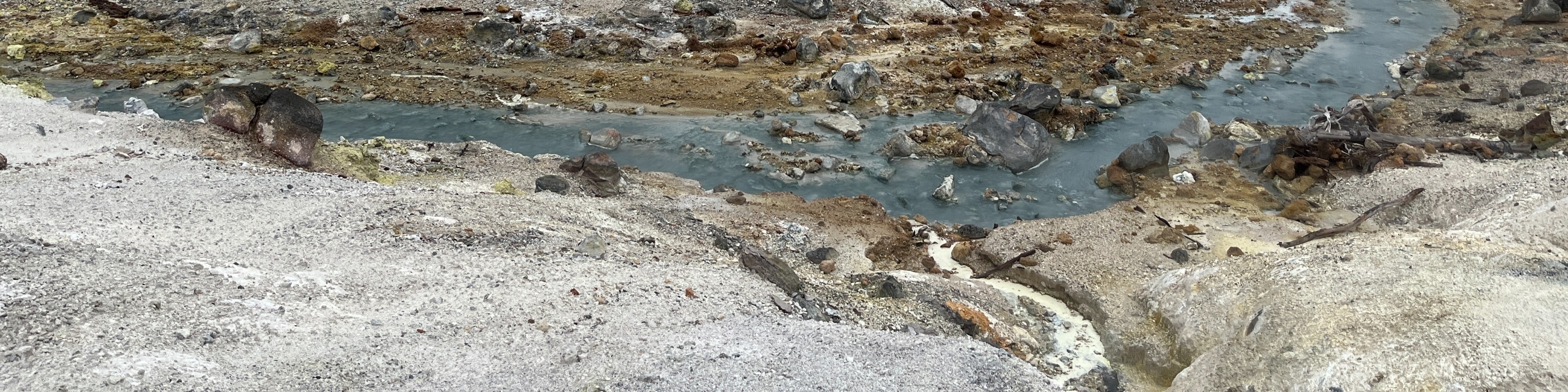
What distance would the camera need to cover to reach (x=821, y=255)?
28.2ft

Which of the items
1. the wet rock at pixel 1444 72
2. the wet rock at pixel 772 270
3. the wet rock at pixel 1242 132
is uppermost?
the wet rock at pixel 772 270

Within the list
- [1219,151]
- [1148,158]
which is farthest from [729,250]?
[1219,151]

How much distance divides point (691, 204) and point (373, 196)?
3.02m

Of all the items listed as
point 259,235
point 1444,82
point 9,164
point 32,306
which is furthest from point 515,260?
point 1444,82

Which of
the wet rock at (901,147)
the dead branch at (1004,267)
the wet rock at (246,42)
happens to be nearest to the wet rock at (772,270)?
the dead branch at (1004,267)

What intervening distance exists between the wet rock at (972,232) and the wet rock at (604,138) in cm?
444

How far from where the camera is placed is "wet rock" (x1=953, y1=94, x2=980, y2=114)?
13172 mm

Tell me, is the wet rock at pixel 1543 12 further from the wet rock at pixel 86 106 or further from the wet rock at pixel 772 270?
the wet rock at pixel 86 106

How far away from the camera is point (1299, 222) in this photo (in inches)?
380

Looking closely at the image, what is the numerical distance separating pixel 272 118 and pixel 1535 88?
618 inches

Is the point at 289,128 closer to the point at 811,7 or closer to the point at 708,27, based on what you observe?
the point at 708,27

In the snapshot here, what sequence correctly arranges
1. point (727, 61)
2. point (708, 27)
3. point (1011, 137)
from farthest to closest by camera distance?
point (708, 27) → point (727, 61) → point (1011, 137)

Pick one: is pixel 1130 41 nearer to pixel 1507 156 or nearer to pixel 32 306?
pixel 1507 156

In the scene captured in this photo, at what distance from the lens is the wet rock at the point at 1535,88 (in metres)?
13.4
